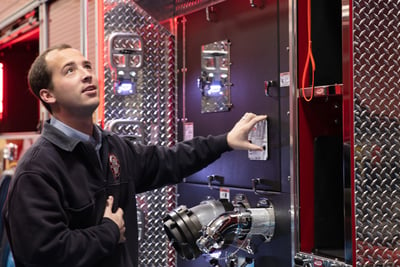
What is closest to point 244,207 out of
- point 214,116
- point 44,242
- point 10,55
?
point 214,116

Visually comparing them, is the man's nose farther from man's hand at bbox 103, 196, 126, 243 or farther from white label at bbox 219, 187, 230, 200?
white label at bbox 219, 187, 230, 200

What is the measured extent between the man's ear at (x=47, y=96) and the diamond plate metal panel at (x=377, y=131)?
1481mm

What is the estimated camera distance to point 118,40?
4.09 meters

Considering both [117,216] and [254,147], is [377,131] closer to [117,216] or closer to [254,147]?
[254,147]

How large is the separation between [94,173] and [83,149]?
0.45 ft

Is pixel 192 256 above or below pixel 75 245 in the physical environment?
below

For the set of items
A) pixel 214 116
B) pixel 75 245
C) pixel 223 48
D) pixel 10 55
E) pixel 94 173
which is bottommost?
pixel 75 245

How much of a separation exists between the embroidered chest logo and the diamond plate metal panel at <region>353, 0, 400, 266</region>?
1.20 m

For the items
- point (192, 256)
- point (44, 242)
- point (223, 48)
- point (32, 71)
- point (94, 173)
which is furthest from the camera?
point (223, 48)

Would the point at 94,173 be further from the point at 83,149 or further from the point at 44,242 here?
the point at 44,242

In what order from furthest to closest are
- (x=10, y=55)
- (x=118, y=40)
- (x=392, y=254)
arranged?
(x=10, y=55)
(x=118, y=40)
(x=392, y=254)

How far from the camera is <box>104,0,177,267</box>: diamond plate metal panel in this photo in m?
4.22

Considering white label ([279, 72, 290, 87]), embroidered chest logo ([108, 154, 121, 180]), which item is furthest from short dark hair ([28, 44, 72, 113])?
white label ([279, 72, 290, 87])

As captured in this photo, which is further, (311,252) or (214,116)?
(214,116)
